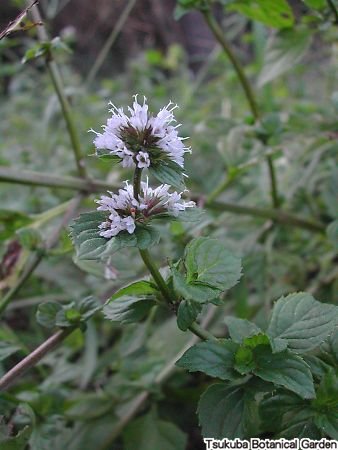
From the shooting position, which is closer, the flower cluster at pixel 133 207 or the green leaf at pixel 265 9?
the flower cluster at pixel 133 207

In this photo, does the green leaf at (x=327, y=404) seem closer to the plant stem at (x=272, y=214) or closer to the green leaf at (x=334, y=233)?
the green leaf at (x=334, y=233)

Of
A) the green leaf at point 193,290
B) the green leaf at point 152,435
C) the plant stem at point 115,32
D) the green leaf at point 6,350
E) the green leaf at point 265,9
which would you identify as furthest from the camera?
the plant stem at point 115,32

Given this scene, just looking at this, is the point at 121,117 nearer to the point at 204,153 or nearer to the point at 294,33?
the point at 294,33

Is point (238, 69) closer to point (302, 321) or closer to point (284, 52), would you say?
point (284, 52)

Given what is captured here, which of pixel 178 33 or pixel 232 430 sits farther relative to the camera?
pixel 178 33

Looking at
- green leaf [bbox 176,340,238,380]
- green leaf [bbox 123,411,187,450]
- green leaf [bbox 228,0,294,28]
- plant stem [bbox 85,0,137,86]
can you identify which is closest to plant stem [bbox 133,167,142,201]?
green leaf [bbox 176,340,238,380]

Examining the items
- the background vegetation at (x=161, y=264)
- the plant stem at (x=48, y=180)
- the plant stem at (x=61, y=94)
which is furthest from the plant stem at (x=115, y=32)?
the plant stem at (x=48, y=180)

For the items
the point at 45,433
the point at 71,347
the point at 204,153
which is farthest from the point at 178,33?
the point at 45,433

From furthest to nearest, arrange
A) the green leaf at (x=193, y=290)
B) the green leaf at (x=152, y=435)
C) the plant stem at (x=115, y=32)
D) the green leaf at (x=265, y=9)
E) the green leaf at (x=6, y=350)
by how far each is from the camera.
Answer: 1. the plant stem at (x=115, y=32)
2. the green leaf at (x=265, y=9)
3. the green leaf at (x=152, y=435)
4. the green leaf at (x=6, y=350)
5. the green leaf at (x=193, y=290)
